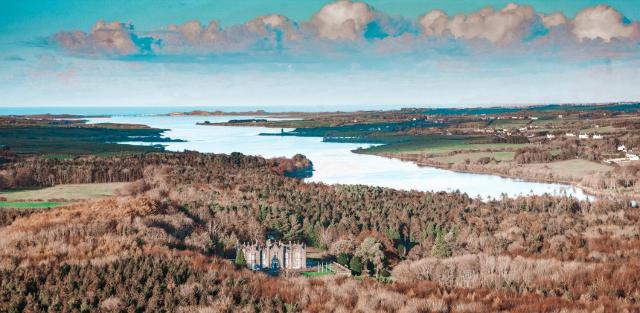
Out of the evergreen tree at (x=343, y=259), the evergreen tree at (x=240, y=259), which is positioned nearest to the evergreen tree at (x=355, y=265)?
the evergreen tree at (x=343, y=259)

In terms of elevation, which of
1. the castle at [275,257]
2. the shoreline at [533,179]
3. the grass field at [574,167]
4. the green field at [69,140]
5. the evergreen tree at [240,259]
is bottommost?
the shoreline at [533,179]

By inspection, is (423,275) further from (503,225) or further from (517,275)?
(503,225)

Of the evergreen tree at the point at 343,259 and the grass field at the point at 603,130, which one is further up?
the grass field at the point at 603,130

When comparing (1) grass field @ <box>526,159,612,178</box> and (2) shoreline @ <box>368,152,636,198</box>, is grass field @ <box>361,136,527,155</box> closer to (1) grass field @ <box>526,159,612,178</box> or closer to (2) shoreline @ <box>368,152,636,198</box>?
(2) shoreline @ <box>368,152,636,198</box>

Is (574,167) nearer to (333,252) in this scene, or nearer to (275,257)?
(333,252)

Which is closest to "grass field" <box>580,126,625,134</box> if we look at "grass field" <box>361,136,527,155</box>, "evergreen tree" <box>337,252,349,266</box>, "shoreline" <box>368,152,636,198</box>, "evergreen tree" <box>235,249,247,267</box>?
"grass field" <box>361,136,527,155</box>

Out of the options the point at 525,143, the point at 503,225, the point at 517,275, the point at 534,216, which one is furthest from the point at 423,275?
the point at 525,143

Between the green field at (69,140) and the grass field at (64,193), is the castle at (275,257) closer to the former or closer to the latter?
the grass field at (64,193)
